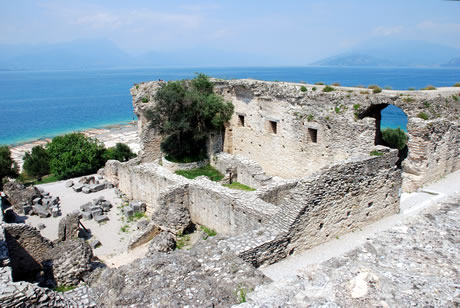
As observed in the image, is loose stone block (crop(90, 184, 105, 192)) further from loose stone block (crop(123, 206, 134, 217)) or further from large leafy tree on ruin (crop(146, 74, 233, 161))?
loose stone block (crop(123, 206, 134, 217))

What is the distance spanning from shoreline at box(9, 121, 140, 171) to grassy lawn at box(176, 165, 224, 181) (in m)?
24.6

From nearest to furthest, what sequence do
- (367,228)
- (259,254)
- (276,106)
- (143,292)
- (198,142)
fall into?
(143,292), (259,254), (367,228), (276,106), (198,142)

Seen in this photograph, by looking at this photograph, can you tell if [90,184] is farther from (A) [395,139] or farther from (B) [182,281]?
(A) [395,139]

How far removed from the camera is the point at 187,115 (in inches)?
684

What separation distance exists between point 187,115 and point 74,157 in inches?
428

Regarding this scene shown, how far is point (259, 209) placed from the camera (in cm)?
1019

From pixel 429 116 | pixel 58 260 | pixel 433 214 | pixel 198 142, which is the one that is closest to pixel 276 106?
pixel 198 142

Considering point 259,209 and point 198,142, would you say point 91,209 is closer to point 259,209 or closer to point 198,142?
point 198,142

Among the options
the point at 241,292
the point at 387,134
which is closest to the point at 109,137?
the point at 387,134

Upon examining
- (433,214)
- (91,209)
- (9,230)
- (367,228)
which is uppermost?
(433,214)

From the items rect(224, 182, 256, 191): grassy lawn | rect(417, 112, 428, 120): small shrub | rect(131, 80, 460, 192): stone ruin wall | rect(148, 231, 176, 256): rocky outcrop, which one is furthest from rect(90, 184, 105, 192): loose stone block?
rect(417, 112, 428, 120): small shrub

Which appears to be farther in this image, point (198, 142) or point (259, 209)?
point (198, 142)

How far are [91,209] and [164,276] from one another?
1140 cm

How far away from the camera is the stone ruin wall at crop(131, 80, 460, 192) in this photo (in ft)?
38.9
